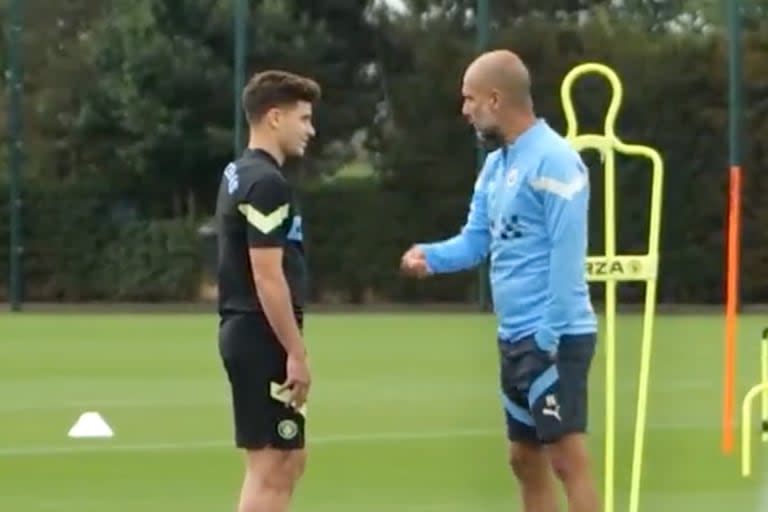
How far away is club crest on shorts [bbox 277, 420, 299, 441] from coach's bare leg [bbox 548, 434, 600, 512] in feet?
2.96

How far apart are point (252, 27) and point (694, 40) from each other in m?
7.21

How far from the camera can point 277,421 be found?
802 centimetres

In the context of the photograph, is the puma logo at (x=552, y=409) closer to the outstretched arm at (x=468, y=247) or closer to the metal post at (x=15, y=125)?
the outstretched arm at (x=468, y=247)

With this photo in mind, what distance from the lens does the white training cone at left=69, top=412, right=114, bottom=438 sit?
47.3 ft

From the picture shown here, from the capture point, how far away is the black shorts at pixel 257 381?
314 inches

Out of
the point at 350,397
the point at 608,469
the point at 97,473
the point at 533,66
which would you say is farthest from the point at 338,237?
the point at 608,469

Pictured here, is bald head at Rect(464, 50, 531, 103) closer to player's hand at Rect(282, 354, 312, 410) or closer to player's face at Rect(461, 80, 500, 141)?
player's face at Rect(461, 80, 500, 141)

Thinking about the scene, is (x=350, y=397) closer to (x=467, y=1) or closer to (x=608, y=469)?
(x=608, y=469)

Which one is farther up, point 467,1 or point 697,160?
point 467,1

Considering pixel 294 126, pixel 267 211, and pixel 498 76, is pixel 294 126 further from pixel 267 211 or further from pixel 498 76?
pixel 498 76

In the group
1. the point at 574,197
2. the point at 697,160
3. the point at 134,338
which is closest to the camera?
the point at 574,197

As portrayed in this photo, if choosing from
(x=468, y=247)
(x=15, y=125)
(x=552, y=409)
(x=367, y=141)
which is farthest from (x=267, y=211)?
(x=367, y=141)

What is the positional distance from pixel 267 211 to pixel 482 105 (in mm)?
804

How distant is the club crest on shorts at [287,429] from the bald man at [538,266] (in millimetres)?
757
